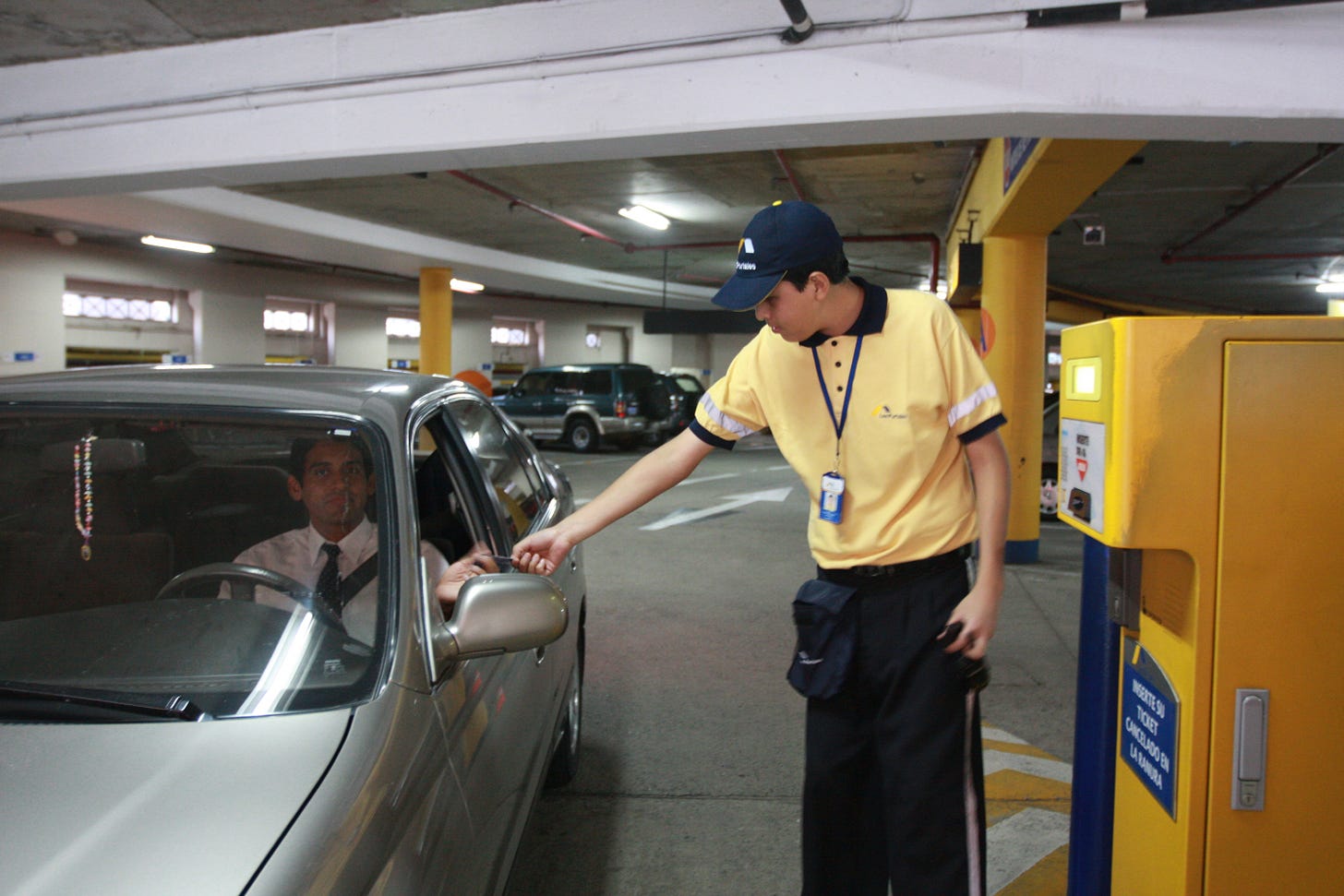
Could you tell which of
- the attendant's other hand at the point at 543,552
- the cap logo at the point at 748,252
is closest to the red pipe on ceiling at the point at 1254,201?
the cap logo at the point at 748,252

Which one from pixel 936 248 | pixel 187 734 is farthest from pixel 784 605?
pixel 936 248

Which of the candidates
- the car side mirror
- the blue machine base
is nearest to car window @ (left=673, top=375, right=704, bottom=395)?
the blue machine base

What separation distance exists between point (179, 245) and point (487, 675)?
613 inches

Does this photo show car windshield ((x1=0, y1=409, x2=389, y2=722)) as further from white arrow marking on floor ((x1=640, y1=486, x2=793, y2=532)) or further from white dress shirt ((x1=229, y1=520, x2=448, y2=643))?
white arrow marking on floor ((x1=640, y1=486, x2=793, y2=532))

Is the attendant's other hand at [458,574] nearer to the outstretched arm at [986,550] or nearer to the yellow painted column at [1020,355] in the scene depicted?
the outstretched arm at [986,550]

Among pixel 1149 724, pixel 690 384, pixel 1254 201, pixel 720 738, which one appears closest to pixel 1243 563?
pixel 1149 724

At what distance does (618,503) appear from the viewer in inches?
89.9

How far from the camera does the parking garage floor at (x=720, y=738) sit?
2.96 metres

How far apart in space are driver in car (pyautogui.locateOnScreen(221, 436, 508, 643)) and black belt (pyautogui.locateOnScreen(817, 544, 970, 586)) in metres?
1.00

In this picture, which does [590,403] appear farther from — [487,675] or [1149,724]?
[1149,724]

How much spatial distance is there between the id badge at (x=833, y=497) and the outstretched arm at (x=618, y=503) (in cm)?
34

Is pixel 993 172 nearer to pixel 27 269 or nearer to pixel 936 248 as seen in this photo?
pixel 936 248

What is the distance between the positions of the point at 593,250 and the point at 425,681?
15.7 meters

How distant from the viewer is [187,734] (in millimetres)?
1518
